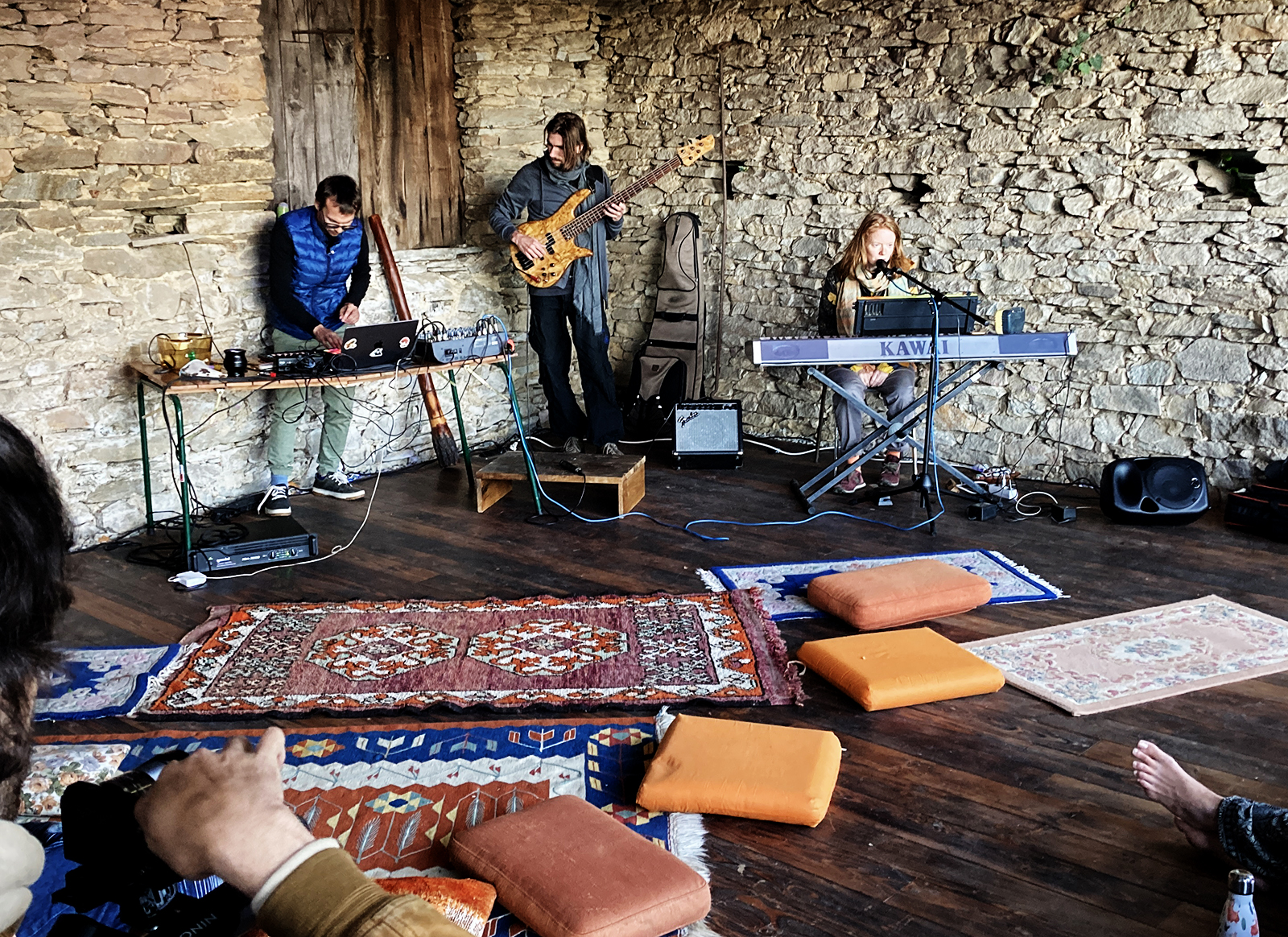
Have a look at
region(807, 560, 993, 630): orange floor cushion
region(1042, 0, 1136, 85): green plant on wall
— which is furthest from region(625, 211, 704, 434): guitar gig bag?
region(807, 560, 993, 630): orange floor cushion

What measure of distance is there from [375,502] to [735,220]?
9.20ft

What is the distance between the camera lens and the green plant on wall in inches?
203

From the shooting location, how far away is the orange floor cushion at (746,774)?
2.52 m

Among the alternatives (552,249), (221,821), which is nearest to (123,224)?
(552,249)

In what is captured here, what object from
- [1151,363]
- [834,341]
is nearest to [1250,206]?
[1151,363]

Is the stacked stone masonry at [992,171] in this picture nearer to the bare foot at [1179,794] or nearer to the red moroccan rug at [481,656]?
the red moroccan rug at [481,656]

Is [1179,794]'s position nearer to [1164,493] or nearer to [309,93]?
[1164,493]

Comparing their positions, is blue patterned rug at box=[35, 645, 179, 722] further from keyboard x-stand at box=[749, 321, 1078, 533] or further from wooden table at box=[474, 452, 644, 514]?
keyboard x-stand at box=[749, 321, 1078, 533]

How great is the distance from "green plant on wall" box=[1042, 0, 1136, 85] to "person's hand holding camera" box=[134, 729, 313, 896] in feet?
17.2

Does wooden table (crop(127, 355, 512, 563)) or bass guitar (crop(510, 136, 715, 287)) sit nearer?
wooden table (crop(127, 355, 512, 563))

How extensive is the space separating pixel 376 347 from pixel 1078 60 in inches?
142

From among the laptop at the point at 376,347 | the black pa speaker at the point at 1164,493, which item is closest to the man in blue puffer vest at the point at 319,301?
the laptop at the point at 376,347

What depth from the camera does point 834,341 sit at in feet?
15.6

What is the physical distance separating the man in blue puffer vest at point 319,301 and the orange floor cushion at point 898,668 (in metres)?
2.72
